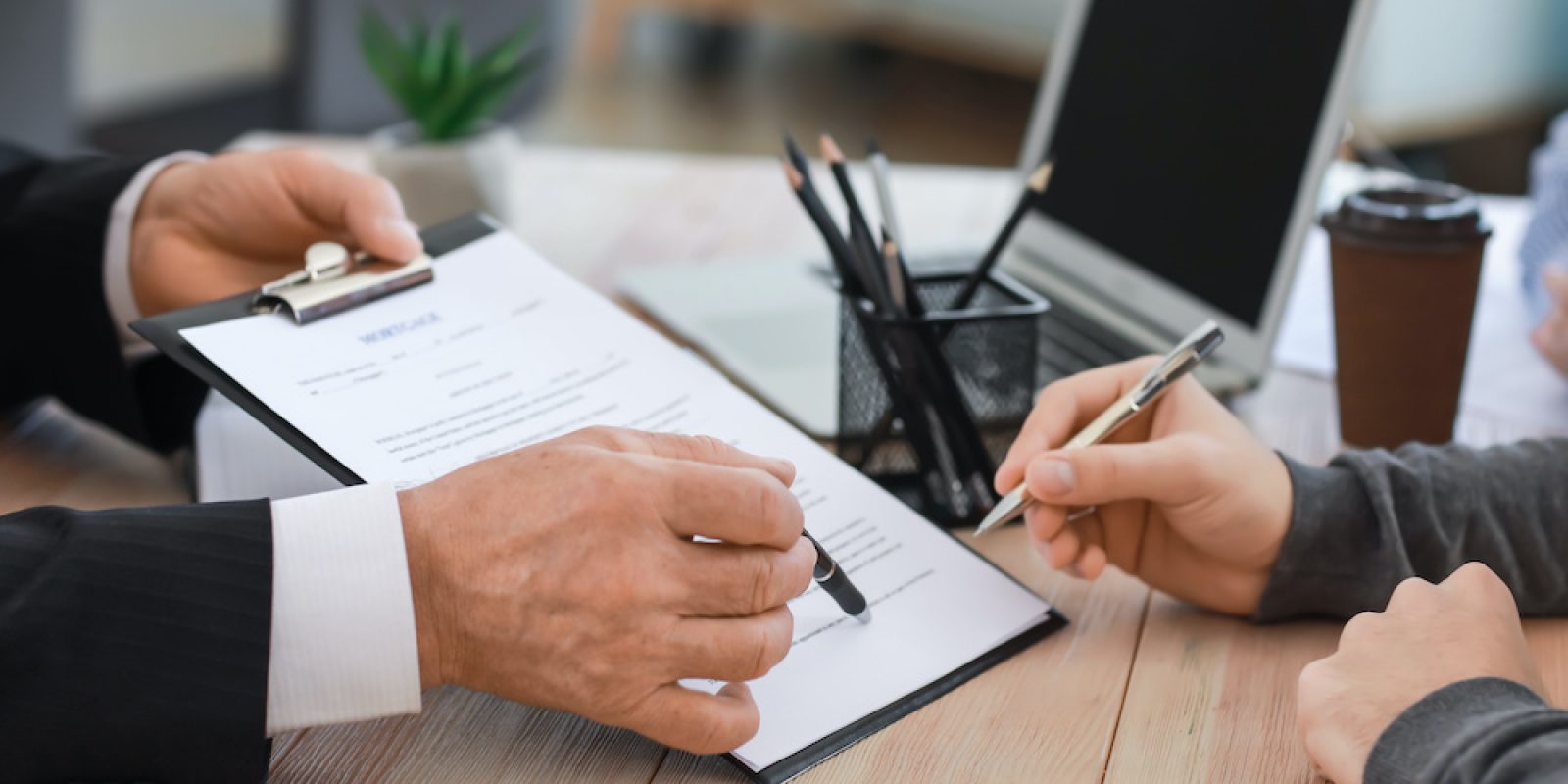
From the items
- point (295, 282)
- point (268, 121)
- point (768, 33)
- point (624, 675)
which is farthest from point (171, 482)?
point (768, 33)

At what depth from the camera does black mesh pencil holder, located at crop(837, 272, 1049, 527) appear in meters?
→ 0.88

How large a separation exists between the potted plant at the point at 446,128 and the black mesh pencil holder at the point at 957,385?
19.9 inches

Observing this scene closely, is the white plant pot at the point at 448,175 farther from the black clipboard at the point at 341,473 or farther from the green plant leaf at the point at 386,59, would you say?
the black clipboard at the point at 341,473

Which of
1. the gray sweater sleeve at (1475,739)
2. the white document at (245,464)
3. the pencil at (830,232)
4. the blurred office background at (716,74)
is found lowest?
the blurred office background at (716,74)

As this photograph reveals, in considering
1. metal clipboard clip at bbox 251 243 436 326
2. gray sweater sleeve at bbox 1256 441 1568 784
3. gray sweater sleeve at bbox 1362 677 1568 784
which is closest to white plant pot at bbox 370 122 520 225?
metal clipboard clip at bbox 251 243 436 326

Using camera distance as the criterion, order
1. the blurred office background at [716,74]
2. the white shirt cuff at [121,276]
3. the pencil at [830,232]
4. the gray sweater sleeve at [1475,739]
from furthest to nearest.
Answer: the blurred office background at [716,74] < the white shirt cuff at [121,276] < the pencil at [830,232] < the gray sweater sleeve at [1475,739]

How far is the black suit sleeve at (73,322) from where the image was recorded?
96 centimetres

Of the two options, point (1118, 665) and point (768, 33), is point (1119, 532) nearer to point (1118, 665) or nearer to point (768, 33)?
point (1118, 665)

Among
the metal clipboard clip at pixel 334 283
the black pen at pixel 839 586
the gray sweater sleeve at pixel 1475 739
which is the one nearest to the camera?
the gray sweater sleeve at pixel 1475 739

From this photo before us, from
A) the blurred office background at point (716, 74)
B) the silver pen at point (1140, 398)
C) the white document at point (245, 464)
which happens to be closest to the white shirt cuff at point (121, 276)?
the white document at point (245, 464)

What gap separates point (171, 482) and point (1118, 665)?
0.59m

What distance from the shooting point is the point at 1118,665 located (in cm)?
74

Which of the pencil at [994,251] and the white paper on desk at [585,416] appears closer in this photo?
the white paper on desk at [585,416]

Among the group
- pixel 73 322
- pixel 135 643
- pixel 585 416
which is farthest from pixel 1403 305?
pixel 73 322
